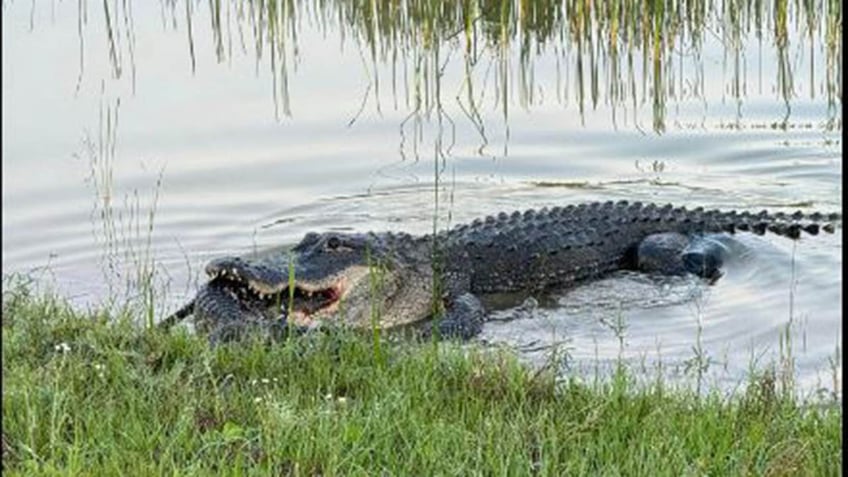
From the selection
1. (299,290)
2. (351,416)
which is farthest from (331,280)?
(351,416)

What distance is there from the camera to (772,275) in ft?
23.5

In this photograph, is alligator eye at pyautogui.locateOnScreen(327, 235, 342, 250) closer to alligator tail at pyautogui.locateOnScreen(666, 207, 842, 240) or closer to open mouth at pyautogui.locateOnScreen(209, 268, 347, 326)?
open mouth at pyautogui.locateOnScreen(209, 268, 347, 326)

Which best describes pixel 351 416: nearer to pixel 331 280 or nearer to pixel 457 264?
pixel 331 280

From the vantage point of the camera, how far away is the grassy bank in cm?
347

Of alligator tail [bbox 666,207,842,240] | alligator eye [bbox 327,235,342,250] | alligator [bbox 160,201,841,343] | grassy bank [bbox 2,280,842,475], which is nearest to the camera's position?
grassy bank [bbox 2,280,842,475]

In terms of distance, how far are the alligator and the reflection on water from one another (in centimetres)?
164

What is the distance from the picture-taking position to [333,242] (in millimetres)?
6559

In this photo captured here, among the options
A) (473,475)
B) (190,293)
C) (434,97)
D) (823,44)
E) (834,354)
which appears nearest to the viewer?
(473,475)

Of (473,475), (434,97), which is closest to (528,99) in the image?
(434,97)

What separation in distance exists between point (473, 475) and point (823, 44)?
7993 millimetres

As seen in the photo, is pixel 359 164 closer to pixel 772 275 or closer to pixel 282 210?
pixel 282 210

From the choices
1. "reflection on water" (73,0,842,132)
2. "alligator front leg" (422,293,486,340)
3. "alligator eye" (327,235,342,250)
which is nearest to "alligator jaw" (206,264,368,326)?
"alligator eye" (327,235,342,250)

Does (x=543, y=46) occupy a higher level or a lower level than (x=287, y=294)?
higher

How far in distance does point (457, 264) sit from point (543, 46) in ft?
12.9
